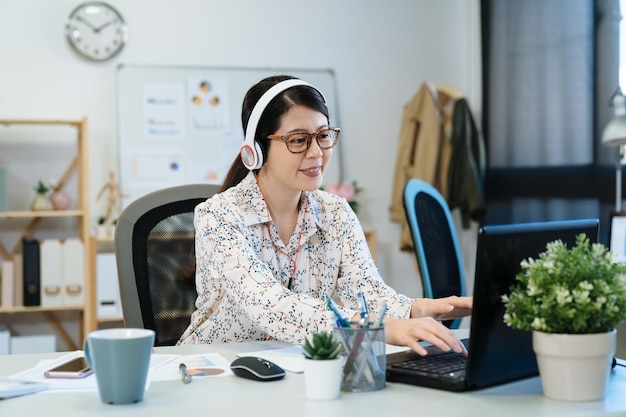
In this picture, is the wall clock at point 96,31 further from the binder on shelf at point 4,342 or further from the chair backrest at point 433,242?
the chair backrest at point 433,242

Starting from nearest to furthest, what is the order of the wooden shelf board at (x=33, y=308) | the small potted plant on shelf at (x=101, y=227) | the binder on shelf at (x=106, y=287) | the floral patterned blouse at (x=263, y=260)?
1. the floral patterned blouse at (x=263, y=260)
2. the wooden shelf board at (x=33, y=308)
3. the binder on shelf at (x=106, y=287)
4. the small potted plant on shelf at (x=101, y=227)

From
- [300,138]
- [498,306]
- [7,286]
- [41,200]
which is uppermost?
[300,138]

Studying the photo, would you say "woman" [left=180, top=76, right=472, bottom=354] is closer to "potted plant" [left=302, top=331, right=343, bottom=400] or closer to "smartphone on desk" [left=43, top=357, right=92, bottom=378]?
"smartphone on desk" [left=43, top=357, right=92, bottom=378]

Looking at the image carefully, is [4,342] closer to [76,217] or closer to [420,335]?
[76,217]

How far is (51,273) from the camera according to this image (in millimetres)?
3949

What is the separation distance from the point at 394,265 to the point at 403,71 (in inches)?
43.6

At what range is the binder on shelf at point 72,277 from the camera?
397 centimetres

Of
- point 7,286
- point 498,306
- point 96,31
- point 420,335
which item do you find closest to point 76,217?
point 7,286

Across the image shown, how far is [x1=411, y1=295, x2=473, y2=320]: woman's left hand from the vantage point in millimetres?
1483

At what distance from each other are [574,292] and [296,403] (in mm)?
387

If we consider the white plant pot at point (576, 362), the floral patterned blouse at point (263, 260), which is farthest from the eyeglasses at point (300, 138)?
the white plant pot at point (576, 362)

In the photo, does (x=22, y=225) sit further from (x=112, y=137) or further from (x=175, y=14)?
(x=175, y=14)

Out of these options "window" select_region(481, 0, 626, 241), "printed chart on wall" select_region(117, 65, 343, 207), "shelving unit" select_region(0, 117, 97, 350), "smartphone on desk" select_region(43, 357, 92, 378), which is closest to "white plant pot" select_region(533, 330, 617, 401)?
"smartphone on desk" select_region(43, 357, 92, 378)

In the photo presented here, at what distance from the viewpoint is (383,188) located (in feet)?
15.5
